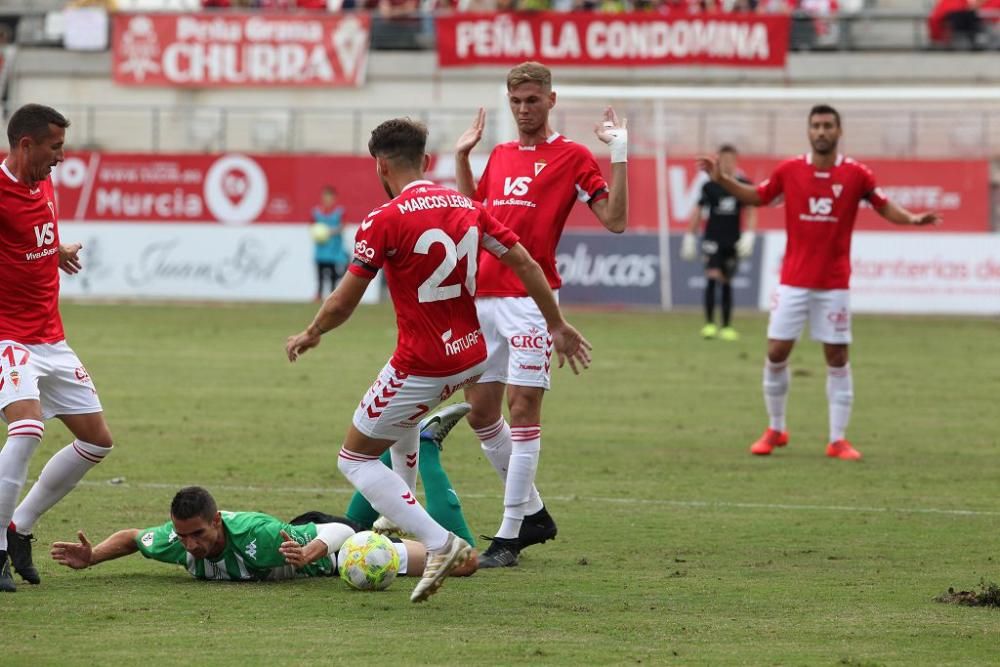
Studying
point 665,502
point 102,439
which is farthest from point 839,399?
point 102,439

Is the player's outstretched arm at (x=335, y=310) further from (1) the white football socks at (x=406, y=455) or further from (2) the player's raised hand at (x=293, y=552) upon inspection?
(1) the white football socks at (x=406, y=455)

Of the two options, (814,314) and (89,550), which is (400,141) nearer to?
(89,550)

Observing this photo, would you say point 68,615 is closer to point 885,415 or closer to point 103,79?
point 885,415

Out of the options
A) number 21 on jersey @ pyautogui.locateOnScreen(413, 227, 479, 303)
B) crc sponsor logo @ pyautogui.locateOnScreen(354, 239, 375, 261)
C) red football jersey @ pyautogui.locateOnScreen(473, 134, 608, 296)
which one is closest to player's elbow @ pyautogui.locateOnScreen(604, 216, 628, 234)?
red football jersey @ pyautogui.locateOnScreen(473, 134, 608, 296)

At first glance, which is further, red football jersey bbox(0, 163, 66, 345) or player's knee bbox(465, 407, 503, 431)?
player's knee bbox(465, 407, 503, 431)

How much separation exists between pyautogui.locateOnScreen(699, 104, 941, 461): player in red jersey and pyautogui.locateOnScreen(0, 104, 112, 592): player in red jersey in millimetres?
6447

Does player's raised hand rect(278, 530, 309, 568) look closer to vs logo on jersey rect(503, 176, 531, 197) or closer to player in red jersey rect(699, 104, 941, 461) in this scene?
vs logo on jersey rect(503, 176, 531, 197)

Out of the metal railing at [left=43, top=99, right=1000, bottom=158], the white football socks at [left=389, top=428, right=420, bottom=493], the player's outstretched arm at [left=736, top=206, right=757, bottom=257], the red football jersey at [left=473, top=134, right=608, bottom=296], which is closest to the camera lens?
the white football socks at [left=389, top=428, right=420, bottom=493]

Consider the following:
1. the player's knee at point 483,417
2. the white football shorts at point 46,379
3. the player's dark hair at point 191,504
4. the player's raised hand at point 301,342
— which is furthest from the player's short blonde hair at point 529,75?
the player's dark hair at point 191,504

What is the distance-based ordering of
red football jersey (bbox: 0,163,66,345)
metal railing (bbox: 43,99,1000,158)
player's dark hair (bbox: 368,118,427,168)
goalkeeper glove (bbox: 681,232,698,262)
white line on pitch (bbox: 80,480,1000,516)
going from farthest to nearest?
metal railing (bbox: 43,99,1000,158), goalkeeper glove (bbox: 681,232,698,262), white line on pitch (bbox: 80,480,1000,516), red football jersey (bbox: 0,163,66,345), player's dark hair (bbox: 368,118,427,168)

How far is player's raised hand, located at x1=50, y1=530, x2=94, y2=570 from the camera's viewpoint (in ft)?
24.7

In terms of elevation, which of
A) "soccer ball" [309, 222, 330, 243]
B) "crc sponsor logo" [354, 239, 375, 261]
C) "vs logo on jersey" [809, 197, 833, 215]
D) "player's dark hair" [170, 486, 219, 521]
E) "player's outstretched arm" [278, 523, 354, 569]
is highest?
"crc sponsor logo" [354, 239, 375, 261]

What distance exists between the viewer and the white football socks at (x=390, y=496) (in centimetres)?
732

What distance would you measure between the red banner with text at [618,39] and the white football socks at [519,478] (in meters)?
28.9
